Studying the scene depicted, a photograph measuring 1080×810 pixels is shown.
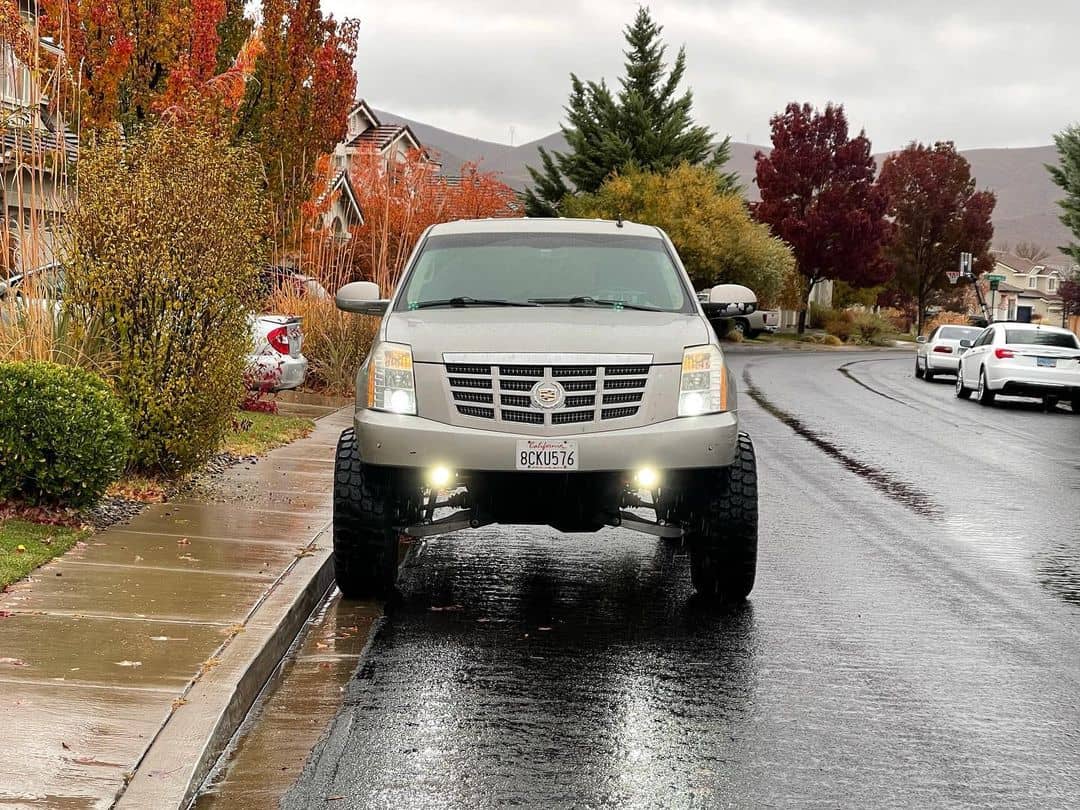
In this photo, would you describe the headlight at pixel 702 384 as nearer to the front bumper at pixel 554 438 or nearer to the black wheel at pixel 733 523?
the front bumper at pixel 554 438

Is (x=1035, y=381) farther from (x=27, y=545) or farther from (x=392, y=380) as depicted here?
(x=27, y=545)

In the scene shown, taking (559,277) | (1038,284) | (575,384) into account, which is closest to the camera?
(575,384)

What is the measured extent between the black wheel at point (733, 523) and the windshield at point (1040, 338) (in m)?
21.6

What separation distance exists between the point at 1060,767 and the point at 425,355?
12.0 ft

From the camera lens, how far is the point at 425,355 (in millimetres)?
7746

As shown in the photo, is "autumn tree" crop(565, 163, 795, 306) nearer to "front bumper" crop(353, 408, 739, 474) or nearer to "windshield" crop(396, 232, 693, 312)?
"windshield" crop(396, 232, 693, 312)

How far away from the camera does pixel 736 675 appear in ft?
22.5

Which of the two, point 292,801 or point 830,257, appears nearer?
point 292,801

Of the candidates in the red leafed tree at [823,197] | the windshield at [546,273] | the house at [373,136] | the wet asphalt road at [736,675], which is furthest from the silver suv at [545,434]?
the red leafed tree at [823,197]

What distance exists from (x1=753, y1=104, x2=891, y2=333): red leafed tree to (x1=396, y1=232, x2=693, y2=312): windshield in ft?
228

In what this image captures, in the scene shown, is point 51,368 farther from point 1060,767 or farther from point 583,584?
point 1060,767

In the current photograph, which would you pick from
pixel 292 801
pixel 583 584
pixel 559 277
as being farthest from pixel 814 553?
pixel 292 801

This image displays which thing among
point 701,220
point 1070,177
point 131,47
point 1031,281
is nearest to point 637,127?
point 701,220

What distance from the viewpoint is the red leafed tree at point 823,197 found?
78062 millimetres
